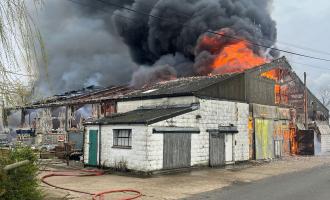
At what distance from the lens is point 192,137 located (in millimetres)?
20062

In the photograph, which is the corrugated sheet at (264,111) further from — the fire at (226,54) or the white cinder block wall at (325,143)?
the white cinder block wall at (325,143)

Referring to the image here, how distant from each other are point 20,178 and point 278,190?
361 inches

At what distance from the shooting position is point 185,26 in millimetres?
40938

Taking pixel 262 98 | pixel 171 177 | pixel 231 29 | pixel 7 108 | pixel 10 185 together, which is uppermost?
pixel 231 29

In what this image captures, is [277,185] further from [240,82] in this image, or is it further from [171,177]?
[240,82]

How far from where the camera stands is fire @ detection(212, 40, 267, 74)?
33.1 metres

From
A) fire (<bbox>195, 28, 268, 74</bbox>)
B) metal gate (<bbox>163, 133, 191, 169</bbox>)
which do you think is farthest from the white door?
fire (<bbox>195, 28, 268, 74</bbox>)

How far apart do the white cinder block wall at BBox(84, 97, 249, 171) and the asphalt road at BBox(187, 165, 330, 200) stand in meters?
4.44

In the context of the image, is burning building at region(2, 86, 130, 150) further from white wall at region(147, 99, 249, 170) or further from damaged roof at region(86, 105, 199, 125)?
white wall at region(147, 99, 249, 170)

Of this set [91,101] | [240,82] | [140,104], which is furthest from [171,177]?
[91,101]

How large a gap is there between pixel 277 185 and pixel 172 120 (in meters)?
6.28

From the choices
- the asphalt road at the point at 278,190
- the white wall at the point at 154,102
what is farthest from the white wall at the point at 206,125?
the asphalt road at the point at 278,190

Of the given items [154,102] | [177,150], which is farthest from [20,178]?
[154,102]

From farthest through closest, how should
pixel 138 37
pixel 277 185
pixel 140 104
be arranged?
pixel 138 37 → pixel 140 104 → pixel 277 185
